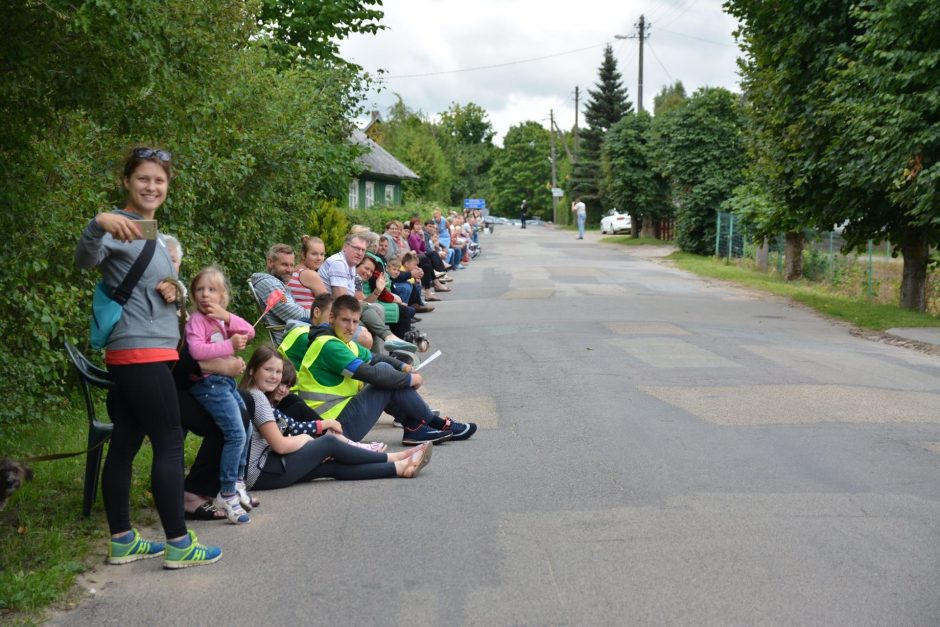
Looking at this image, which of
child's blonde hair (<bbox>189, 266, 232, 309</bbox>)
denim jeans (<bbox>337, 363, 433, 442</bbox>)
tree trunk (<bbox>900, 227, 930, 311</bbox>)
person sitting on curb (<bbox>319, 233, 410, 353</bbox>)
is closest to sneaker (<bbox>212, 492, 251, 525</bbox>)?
child's blonde hair (<bbox>189, 266, 232, 309</bbox>)

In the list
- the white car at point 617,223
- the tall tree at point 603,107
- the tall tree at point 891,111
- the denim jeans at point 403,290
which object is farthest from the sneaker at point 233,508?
the tall tree at point 603,107

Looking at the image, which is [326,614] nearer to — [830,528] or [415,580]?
[415,580]

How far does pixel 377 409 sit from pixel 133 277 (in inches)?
130

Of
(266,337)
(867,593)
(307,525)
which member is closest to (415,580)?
(307,525)

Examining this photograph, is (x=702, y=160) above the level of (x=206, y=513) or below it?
above

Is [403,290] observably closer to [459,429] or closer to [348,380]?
[459,429]

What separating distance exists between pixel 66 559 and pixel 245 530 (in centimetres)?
104

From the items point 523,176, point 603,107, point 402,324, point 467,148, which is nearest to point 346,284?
point 402,324

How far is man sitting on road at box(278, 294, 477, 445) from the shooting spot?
7.90 metres

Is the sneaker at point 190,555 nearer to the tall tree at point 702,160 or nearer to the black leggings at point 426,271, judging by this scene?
the black leggings at point 426,271

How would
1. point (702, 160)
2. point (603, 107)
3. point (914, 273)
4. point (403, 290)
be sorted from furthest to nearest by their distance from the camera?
point (603, 107) → point (702, 160) → point (914, 273) → point (403, 290)

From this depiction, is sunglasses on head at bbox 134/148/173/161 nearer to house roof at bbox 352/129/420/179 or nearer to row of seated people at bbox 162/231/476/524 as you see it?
row of seated people at bbox 162/231/476/524

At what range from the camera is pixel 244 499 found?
20.9 feet

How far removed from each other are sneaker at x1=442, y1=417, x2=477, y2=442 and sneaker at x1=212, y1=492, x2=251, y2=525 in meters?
2.58
